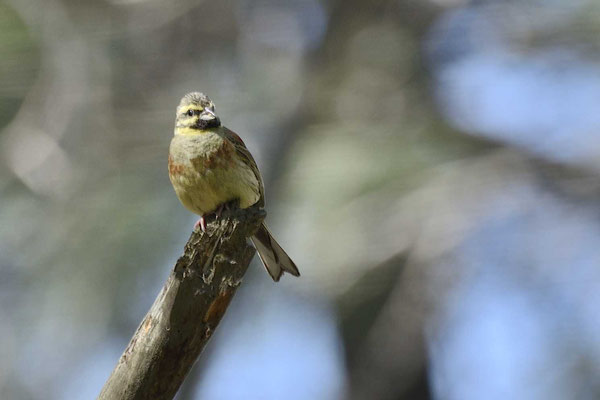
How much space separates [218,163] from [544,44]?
9.41ft

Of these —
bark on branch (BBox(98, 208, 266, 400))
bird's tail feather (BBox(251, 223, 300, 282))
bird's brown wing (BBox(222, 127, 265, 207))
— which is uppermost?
bark on branch (BBox(98, 208, 266, 400))

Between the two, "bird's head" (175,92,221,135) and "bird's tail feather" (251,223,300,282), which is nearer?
"bird's tail feather" (251,223,300,282)

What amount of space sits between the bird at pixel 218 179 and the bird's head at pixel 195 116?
0.04m

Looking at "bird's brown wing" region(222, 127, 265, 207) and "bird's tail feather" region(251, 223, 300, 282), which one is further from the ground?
"bird's brown wing" region(222, 127, 265, 207)

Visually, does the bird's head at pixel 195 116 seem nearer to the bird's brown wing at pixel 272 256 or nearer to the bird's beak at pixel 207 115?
the bird's beak at pixel 207 115

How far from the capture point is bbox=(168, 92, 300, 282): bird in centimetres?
379

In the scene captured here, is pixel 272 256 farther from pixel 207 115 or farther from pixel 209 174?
pixel 207 115

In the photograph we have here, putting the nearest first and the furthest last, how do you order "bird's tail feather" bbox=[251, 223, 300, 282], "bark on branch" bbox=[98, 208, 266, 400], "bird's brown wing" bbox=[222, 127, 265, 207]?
"bark on branch" bbox=[98, 208, 266, 400] < "bird's tail feather" bbox=[251, 223, 300, 282] < "bird's brown wing" bbox=[222, 127, 265, 207]

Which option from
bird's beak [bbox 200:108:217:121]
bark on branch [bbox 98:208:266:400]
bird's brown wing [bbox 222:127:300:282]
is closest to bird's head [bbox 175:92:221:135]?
bird's beak [bbox 200:108:217:121]

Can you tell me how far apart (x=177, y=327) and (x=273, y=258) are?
4.30 ft

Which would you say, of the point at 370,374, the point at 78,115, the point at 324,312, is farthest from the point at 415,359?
the point at 78,115

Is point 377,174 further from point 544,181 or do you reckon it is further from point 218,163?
point 218,163

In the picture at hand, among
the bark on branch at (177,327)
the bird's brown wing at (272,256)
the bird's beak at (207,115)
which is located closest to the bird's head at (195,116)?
the bird's beak at (207,115)

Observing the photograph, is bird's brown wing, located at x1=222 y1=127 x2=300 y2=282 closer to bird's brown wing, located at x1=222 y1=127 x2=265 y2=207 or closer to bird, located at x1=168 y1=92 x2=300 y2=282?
bird, located at x1=168 y1=92 x2=300 y2=282
